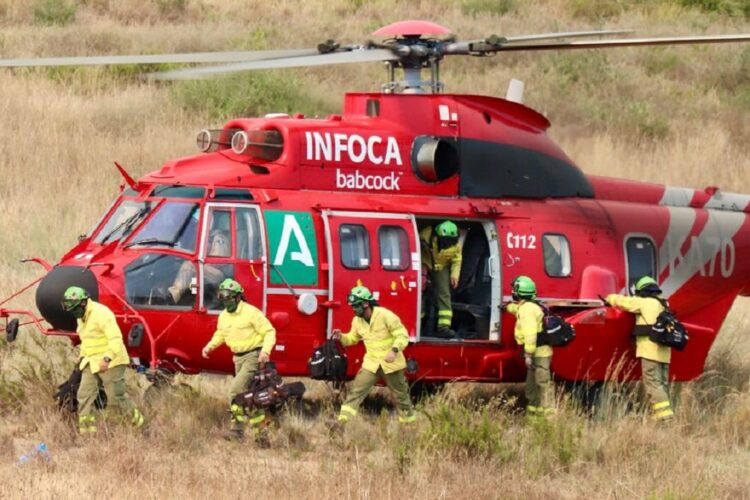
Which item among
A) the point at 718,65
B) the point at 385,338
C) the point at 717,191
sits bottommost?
the point at 385,338

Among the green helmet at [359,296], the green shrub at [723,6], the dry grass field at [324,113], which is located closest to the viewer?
the dry grass field at [324,113]

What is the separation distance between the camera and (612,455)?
497 inches

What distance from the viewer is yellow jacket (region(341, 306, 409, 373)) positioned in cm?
1275

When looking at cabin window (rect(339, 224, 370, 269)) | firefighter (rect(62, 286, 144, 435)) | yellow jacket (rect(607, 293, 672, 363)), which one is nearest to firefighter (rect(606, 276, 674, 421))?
yellow jacket (rect(607, 293, 672, 363))

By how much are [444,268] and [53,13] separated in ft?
74.0

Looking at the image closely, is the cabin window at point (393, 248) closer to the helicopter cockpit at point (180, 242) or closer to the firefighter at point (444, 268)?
the firefighter at point (444, 268)

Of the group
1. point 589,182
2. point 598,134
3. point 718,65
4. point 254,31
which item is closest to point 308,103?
point 254,31

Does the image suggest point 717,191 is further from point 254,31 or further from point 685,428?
point 254,31

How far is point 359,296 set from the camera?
12.6 metres

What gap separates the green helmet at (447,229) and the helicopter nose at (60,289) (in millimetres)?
3487

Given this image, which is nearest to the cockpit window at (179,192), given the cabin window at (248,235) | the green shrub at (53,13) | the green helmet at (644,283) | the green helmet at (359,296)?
the cabin window at (248,235)

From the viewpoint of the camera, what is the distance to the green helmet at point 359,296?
41.4ft

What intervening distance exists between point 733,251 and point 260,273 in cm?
601

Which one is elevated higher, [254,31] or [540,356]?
[254,31]
